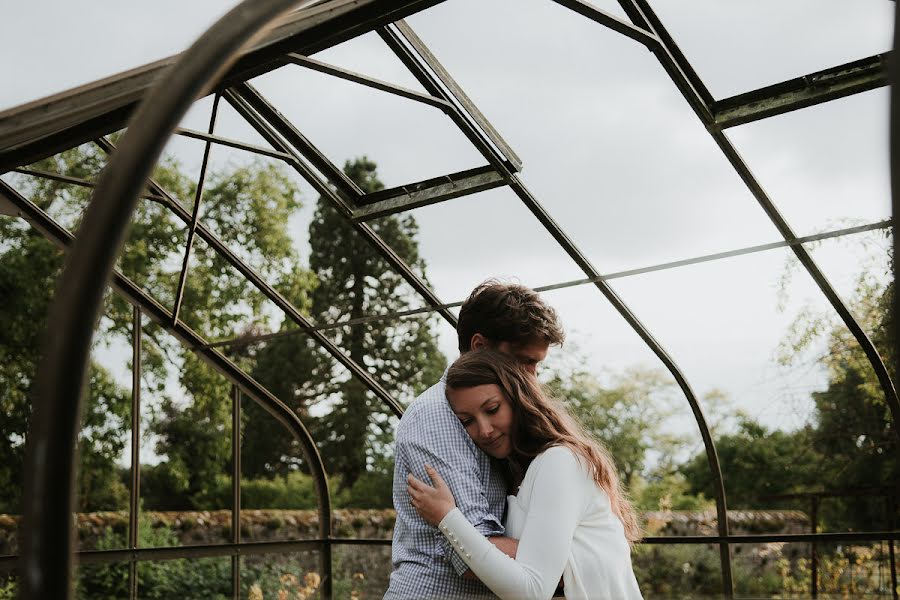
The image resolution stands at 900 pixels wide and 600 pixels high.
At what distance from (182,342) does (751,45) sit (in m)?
3.68

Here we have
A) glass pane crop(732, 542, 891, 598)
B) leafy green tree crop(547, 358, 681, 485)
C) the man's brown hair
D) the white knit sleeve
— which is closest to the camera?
the white knit sleeve

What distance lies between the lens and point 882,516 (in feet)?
34.8

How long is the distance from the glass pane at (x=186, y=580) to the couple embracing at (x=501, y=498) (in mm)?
8622

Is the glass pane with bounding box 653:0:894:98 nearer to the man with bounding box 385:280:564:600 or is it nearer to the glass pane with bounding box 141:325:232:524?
the man with bounding box 385:280:564:600

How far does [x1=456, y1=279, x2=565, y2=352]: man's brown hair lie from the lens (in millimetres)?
2385

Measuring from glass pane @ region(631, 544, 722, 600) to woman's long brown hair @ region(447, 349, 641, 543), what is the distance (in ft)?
28.7

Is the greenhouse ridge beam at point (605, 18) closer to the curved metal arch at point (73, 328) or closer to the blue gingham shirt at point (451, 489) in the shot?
the blue gingham shirt at point (451, 489)

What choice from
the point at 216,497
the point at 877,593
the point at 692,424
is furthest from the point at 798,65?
the point at 216,497

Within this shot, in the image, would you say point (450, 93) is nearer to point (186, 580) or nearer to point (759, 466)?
point (186, 580)

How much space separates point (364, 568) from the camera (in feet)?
36.2

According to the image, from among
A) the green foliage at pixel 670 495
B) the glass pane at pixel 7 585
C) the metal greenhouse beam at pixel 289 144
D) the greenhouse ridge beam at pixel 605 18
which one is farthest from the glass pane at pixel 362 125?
the greenhouse ridge beam at pixel 605 18

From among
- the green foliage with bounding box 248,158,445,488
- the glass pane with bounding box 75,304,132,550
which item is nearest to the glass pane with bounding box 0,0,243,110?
the glass pane with bounding box 75,304,132,550

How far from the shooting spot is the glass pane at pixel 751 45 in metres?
3.59

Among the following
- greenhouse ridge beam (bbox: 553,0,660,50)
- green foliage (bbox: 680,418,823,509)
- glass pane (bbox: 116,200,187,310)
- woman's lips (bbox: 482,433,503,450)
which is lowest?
woman's lips (bbox: 482,433,503,450)
